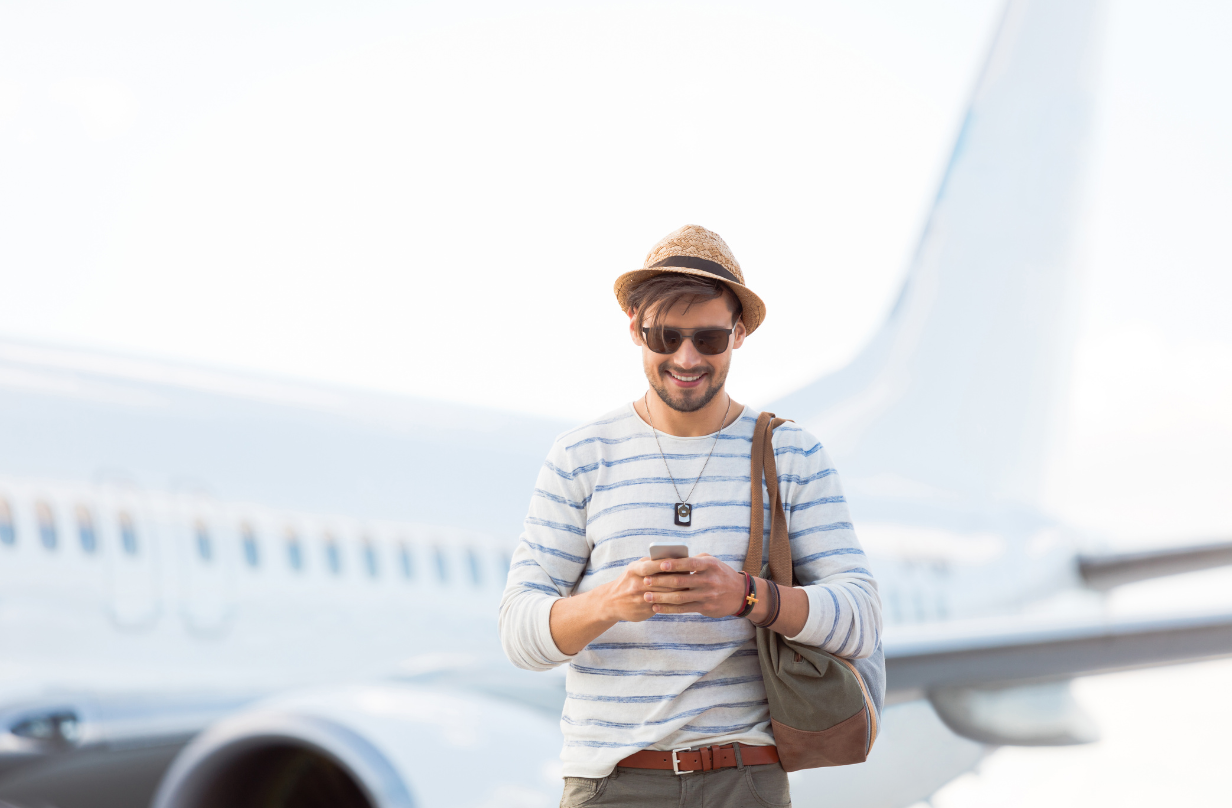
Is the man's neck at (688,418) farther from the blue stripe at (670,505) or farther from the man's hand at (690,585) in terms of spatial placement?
the man's hand at (690,585)

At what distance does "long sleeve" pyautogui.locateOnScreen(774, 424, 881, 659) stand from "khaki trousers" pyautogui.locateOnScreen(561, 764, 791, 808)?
17 cm

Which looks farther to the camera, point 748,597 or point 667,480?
point 667,480

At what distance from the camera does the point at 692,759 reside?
46.3 inches

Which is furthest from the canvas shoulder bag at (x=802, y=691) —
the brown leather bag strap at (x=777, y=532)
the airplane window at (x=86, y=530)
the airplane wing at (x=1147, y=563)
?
the airplane wing at (x=1147, y=563)

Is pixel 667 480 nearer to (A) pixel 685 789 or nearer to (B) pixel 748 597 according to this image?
(B) pixel 748 597

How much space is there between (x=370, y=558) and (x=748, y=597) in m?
2.64

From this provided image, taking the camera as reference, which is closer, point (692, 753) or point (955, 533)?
point (692, 753)

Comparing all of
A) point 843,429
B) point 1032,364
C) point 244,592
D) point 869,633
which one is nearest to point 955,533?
point 843,429

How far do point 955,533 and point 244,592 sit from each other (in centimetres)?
Result: 528

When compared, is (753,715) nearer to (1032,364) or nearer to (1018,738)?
(1018,738)

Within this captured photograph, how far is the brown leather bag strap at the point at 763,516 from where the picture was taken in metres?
1.20

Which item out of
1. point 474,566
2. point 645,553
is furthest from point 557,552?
point 474,566

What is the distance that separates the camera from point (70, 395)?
312cm

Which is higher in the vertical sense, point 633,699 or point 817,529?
point 817,529
